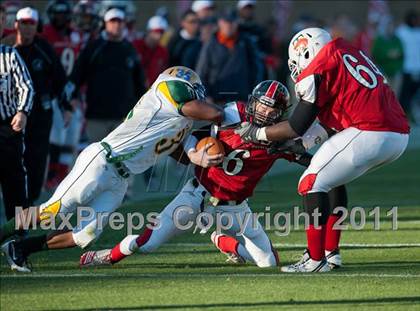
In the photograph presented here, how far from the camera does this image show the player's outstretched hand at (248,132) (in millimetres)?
8203

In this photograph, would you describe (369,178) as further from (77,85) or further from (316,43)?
(316,43)

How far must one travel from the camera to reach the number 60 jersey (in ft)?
26.7

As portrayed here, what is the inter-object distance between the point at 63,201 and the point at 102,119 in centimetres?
504

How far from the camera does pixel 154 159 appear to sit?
8.39 meters

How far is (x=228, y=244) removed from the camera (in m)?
8.66

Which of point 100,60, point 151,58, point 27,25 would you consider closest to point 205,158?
point 27,25

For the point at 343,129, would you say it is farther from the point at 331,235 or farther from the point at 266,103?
the point at 331,235

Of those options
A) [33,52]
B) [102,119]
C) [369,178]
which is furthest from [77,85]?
[369,178]

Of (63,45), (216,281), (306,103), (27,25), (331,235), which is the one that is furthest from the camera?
(63,45)

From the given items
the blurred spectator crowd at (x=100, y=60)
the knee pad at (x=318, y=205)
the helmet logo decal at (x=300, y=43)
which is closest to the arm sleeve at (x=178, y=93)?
the helmet logo decal at (x=300, y=43)

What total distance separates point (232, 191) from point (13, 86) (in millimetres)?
2005

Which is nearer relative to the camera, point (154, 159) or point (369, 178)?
point (154, 159)

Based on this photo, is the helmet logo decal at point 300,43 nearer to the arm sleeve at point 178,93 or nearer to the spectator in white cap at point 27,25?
the arm sleeve at point 178,93

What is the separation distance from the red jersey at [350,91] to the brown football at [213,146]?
69 centimetres
